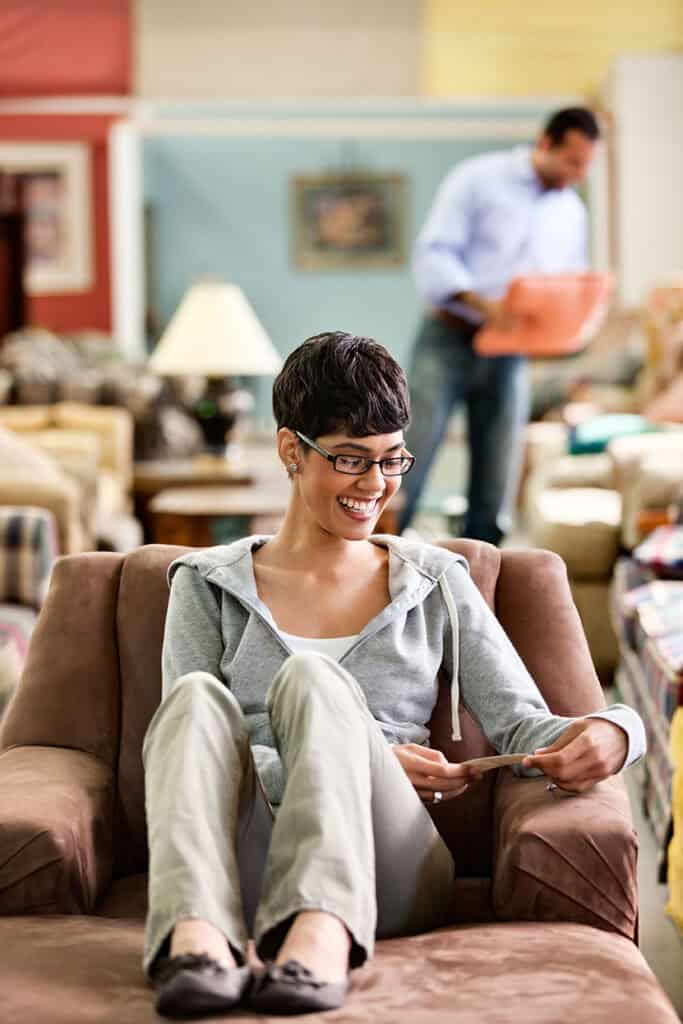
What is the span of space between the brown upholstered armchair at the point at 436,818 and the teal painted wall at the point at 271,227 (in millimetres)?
8487

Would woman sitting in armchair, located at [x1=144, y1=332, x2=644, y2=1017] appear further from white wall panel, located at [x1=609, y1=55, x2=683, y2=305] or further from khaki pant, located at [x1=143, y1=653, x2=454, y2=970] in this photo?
white wall panel, located at [x1=609, y1=55, x2=683, y2=305]

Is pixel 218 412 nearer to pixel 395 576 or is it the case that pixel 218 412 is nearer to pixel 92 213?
pixel 395 576

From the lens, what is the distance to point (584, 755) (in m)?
1.74

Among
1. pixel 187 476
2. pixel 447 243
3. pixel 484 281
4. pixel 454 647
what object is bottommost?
pixel 454 647

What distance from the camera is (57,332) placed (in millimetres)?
9891

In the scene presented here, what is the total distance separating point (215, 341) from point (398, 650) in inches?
113

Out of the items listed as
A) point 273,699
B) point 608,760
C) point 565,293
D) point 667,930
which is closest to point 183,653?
point 273,699

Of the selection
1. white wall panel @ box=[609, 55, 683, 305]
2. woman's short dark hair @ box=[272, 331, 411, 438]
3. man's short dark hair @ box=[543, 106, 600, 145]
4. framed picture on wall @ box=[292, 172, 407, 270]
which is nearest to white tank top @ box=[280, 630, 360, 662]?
woman's short dark hair @ box=[272, 331, 411, 438]

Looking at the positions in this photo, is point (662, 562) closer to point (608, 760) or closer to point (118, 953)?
point (608, 760)

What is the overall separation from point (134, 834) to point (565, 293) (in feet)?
8.83

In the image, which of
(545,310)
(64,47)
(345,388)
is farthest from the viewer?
(64,47)

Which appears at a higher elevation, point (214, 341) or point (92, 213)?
point (92, 213)

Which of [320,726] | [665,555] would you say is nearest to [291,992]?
[320,726]

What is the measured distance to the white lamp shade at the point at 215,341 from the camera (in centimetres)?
461
